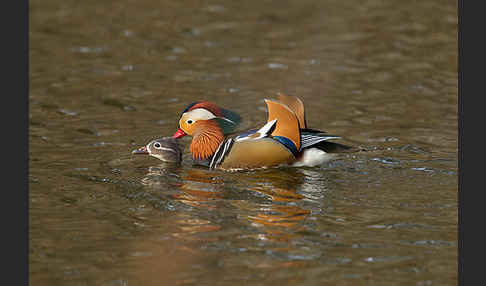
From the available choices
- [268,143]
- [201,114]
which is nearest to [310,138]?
[268,143]

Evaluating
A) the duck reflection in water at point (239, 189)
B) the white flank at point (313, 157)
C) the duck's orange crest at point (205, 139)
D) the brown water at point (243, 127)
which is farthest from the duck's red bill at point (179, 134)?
the white flank at point (313, 157)

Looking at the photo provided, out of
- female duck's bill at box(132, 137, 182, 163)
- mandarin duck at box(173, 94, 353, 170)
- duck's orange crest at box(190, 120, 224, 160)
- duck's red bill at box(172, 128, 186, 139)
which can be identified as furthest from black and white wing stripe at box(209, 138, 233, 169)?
duck's red bill at box(172, 128, 186, 139)

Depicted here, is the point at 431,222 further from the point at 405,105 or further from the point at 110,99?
the point at 110,99

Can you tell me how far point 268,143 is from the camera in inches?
372

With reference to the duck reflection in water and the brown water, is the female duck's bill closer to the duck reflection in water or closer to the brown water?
the duck reflection in water

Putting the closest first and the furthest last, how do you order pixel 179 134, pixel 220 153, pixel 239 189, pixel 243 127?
pixel 239 189
pixel 220 153
pixel 179 134
pixel 243 127

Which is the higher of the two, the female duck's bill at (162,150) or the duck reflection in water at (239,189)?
the female duck's bill at (162,150)

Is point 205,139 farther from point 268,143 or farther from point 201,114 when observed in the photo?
point 268,143

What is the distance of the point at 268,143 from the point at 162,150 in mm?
1341

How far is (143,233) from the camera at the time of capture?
7.71 meters

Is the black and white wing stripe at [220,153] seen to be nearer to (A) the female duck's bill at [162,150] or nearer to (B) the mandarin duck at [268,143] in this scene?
(B) the mandarin duck at [268,143]

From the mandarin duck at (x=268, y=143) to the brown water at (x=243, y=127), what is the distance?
20 centimetres

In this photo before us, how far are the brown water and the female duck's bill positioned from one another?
112 millimetres

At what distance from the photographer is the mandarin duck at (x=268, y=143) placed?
9.45 metres
